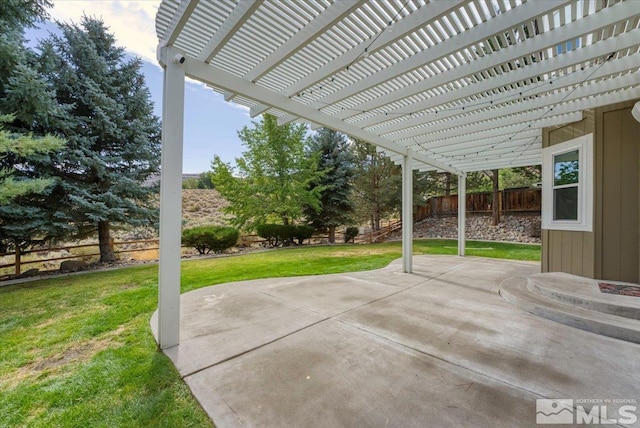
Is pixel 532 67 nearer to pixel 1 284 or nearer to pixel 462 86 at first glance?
pixel 462 86

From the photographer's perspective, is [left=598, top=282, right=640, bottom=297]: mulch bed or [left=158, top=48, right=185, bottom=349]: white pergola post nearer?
[left=158, top=48, right=185, bottom=349]: white pergola post

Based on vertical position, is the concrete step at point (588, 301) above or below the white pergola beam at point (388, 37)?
below

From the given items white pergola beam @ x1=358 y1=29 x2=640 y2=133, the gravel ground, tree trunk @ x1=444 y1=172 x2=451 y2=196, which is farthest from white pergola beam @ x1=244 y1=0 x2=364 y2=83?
tree trunk @ x1=444 y1=172 x2=451 y2=196

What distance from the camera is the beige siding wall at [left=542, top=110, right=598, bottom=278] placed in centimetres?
454

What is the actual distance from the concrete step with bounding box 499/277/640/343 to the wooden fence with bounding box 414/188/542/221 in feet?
39.2

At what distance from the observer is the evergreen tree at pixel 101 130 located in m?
7.12

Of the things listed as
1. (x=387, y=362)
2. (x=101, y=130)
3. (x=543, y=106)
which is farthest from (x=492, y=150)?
(x=101, y=130)

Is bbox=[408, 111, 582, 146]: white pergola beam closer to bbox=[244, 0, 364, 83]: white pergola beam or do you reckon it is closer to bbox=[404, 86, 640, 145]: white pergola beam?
bbox=[404, 86, 640, 145]: white pergola beam

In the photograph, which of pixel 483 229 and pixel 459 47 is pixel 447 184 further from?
pixel 459 47

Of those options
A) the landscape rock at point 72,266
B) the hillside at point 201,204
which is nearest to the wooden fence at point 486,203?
the hillside at point 201,204

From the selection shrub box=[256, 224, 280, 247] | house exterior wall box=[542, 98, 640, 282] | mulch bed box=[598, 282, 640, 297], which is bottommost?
mulch bed box=[598, 282, 640, 297]

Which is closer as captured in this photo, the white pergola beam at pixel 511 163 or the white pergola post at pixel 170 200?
the white pergola post at pixel 170 200

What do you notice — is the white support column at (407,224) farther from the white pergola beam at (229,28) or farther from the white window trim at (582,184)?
the white pergola beam at (229,28)

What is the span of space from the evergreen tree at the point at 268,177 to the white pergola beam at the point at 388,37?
898cm
